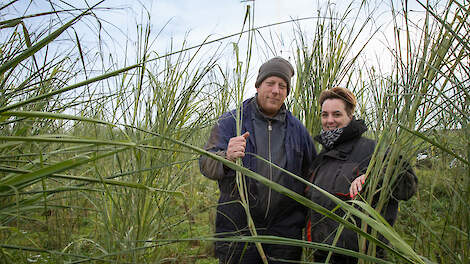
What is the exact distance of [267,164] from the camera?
1.86 m

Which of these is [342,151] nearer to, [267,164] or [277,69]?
[267,164]

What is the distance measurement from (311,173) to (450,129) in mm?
1102

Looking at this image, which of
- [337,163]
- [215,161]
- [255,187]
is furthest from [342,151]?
[215,161]

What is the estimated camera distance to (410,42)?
3.09 ft

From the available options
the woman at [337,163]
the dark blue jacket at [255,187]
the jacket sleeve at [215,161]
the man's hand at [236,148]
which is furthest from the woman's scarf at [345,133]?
the man's hand at [236,148]

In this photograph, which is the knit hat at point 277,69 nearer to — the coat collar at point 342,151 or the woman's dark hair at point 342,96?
the woman's dark hair at point 342,96

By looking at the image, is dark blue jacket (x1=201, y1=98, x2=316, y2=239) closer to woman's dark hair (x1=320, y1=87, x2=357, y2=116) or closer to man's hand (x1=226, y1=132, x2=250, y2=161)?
woman's dark hair (x1=320, y1=87, x2=357, y2=116)

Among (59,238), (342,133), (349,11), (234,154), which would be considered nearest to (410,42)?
(234,154)

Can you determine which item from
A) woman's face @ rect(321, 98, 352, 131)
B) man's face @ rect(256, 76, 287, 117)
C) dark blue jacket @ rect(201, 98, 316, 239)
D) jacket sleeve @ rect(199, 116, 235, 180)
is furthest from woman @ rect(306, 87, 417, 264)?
jacket sleeve @ rect(199, 116, 235, 180)

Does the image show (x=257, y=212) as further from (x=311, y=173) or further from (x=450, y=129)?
(x=450, y=129)

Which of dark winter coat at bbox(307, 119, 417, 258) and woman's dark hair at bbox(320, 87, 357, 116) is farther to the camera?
woman's dark hair at bbox(320, 87, 357, 116)

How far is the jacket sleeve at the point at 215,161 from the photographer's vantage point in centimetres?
178

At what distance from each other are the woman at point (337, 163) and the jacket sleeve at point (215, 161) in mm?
537

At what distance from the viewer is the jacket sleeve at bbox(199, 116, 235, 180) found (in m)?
1.78
